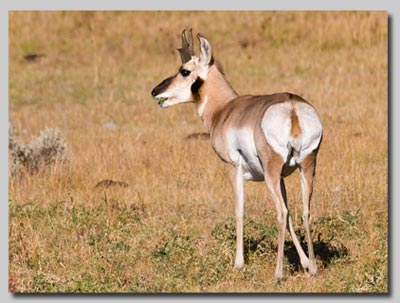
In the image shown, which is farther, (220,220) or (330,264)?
(220,220)

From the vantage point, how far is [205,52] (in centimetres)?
1024

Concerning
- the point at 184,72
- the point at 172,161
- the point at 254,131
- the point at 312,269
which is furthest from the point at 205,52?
the point at 172,161

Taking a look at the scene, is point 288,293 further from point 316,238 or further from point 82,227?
point 82,227

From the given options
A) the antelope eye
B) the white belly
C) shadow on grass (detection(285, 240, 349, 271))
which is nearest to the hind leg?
the white belly

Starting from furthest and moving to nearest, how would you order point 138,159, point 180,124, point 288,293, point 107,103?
point 107,103
point 180,124
point 138,159
point 288,293

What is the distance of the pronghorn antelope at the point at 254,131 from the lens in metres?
8.77

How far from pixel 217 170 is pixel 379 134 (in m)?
3.59

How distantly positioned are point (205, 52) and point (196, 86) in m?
0.47

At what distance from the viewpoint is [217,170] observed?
543 inches

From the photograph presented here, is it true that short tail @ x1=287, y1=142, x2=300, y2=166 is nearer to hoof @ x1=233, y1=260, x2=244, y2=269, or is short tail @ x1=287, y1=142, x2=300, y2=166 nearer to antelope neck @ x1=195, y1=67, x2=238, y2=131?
hoof @ x1=233, y1=260, x2=244, y2=269

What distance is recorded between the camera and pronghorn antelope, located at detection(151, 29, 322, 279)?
8773 millimetres

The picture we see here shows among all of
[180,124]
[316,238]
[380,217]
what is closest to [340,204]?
[380,217]

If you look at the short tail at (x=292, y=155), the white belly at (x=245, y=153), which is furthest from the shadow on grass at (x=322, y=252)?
the short tail at (x=292, y=155)

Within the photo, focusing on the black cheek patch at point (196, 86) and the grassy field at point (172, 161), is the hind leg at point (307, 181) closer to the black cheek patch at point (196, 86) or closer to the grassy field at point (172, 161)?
the grassy field at point (172, 161)
